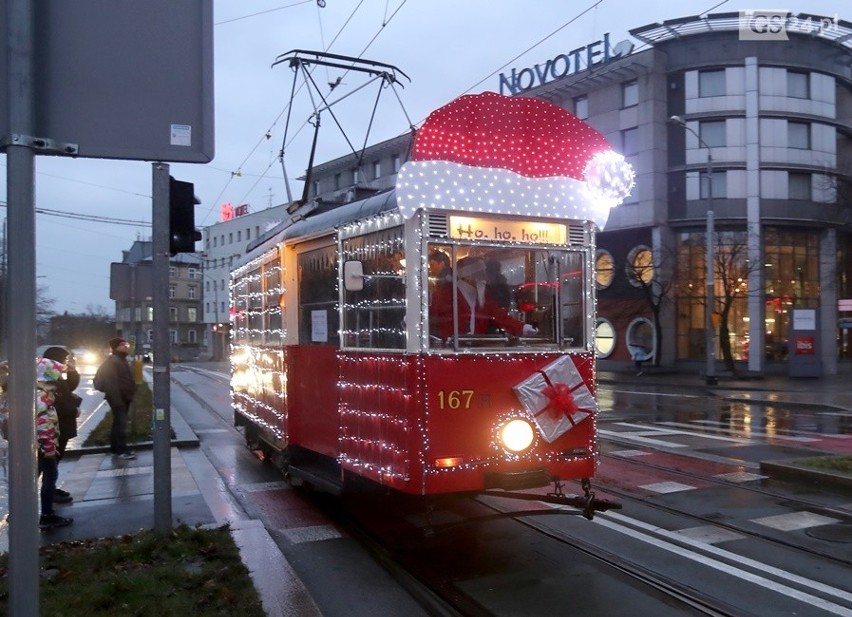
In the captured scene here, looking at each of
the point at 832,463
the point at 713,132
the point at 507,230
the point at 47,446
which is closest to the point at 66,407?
the point at 47,446

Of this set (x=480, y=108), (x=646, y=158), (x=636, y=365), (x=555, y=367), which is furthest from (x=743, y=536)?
(x=646, y=158)

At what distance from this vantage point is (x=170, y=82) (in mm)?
3609

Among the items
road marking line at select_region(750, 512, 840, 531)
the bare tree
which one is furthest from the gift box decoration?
the bare tree

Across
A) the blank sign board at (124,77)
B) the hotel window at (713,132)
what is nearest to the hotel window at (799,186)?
the hotel window at (713,132)

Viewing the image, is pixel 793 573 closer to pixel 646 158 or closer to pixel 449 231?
pixel 449 231

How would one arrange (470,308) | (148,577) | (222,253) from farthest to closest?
(222,253)
(470,308)
(148,577)

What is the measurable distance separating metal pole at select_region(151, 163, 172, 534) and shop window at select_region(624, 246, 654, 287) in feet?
103

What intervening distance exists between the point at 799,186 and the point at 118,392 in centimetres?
3537

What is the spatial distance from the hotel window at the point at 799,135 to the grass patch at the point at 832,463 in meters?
32.0

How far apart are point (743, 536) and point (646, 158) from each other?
3396 cm

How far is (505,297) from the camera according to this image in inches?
267

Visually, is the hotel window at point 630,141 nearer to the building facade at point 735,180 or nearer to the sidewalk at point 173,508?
the building facade at point 735,180

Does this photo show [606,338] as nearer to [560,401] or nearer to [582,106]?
[582,106]

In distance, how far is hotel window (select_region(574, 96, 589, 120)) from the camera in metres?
42.5
